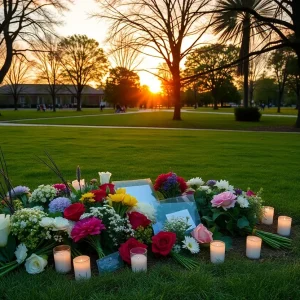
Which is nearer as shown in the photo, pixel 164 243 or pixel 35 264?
pixel 35 264

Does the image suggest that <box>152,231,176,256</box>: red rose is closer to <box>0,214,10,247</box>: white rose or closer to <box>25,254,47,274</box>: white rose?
<box>25,254,47,274</box>: white rose

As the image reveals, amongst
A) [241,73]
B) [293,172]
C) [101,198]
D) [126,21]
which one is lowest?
[293,172]

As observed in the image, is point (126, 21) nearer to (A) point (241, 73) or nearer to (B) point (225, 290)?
(A) point (241, 73)

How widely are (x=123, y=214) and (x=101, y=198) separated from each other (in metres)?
0.29

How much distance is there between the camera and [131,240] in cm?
280

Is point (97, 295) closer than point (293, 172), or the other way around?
point (97, 295)

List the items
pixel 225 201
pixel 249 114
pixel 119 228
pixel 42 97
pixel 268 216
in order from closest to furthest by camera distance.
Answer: pixel 119 228, pixel 225 201, pixel 268 216, pixel 249 114, pixel 42 97

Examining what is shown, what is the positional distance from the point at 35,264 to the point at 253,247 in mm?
1887

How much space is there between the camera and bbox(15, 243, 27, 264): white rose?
263 centimetres

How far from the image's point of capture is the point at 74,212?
2863mm

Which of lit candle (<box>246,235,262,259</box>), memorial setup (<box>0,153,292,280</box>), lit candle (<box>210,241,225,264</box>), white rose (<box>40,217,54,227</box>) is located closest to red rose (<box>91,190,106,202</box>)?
memorial setup (<box>0,153,292,280</box>)

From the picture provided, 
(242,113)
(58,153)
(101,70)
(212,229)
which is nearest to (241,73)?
(242,113)

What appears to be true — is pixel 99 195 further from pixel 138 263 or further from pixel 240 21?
pixel 240 21

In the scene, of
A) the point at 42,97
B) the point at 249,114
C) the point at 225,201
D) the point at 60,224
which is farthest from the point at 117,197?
the point at 42,97
